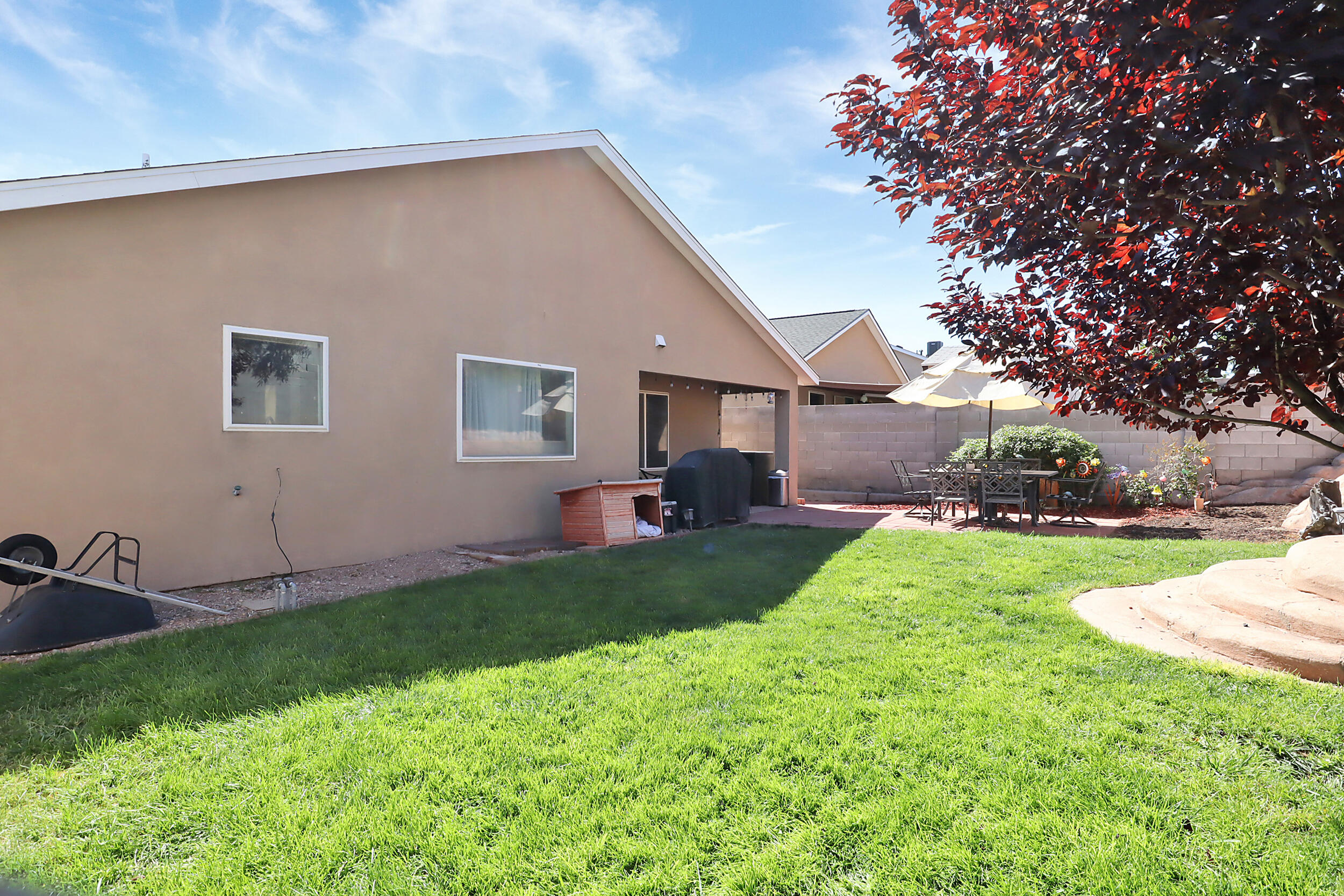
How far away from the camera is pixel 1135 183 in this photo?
7.73 ft

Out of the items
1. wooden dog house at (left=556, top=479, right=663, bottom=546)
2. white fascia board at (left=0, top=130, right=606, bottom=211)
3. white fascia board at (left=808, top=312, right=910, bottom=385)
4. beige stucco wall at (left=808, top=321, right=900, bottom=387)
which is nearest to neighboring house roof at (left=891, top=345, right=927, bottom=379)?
white fascia board at (left=808, top=312, right=910, bottom=385)

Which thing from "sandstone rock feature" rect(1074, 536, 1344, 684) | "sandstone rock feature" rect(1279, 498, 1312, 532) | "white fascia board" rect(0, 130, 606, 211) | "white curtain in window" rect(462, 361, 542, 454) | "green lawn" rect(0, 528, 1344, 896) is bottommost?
"green lawn" rect(0, 528, 1344, 896)

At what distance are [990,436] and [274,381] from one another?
11297 millimetres

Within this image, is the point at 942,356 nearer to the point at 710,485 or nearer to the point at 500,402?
the point at 710,485

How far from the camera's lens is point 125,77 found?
357 inches

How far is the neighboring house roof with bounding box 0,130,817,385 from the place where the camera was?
18.2 ft

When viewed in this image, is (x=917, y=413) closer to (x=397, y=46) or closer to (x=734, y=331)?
(x=734, y=331)

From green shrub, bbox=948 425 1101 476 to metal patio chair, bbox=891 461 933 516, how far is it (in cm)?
94

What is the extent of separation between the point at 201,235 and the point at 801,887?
7.19 metres

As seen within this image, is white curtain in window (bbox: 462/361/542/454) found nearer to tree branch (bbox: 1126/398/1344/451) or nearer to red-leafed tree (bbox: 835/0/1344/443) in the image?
red-leafed tree (bbox: 835/0/1344/443)

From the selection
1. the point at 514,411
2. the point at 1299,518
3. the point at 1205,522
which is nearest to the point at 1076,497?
the point at 1205,522

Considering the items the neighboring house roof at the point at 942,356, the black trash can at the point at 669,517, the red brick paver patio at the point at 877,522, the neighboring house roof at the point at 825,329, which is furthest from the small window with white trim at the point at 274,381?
the neighboring house roof at the point at 942,356

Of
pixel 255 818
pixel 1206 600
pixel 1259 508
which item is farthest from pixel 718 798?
pixel 1259 508

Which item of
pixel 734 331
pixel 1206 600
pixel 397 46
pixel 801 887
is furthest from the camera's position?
pixel 734 331
